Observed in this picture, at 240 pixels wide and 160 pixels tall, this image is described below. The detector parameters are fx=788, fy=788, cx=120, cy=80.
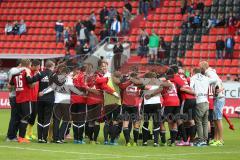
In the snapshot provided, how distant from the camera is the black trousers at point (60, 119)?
21125 mm

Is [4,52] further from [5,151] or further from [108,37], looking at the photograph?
[5,151]

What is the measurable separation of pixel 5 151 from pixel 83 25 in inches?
986

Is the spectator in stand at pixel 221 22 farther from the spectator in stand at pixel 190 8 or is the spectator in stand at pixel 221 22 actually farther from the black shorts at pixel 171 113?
the black shorts at pixel 171 113

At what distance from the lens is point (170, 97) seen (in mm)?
21047

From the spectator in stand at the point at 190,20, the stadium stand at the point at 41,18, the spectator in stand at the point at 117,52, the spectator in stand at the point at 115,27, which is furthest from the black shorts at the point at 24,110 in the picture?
the stadium stand at the point at 41,18

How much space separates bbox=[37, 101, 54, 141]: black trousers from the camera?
20.9 m

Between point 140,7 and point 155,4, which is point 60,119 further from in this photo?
point 155,4

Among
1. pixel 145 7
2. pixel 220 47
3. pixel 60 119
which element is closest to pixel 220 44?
pixel 220 47

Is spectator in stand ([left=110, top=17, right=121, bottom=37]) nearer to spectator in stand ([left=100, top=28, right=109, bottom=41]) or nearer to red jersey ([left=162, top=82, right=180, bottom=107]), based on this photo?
spectator in stand ([left=100, top=28, right=109, bottom=41])

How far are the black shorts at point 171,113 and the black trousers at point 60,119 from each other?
2.63 metres

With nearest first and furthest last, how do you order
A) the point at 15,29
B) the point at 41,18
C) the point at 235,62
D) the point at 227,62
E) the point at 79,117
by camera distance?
1. the point at 79,117
2. the point at 235,62
3. the point at 227,62
4. the point at 15,29
5. the point at 41,18

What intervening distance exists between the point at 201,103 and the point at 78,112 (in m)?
3.31

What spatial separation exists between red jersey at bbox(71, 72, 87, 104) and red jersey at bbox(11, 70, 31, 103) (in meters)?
1.19

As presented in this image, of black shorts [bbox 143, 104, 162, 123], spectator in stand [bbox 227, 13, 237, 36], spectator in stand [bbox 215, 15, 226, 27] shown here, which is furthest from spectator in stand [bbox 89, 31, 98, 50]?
black shorts [bbox 143, 104, 162, 123]
